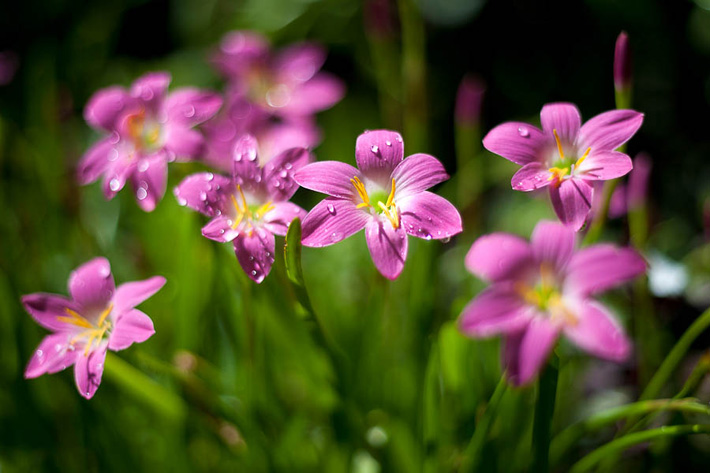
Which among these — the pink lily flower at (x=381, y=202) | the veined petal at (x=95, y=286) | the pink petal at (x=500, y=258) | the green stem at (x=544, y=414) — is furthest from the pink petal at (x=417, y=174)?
the veined petal at (x=95, y=286)

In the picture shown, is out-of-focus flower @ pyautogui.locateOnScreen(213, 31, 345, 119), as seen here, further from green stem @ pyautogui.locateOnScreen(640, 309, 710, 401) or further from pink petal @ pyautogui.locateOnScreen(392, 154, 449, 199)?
green stem @ pyautogui.locateOnScreen(640, 309, 710, 401)

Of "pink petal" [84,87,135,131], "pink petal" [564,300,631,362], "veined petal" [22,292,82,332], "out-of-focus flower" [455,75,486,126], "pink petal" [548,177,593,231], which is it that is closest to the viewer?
"pink petal" [564,300,631,362]

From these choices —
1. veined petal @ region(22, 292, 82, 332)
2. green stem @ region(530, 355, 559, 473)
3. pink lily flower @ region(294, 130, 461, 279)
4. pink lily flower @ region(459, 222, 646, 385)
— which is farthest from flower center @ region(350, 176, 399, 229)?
veined petal @ region(22, 292, 82, 332)

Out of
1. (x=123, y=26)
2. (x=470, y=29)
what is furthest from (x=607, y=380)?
(x=123, y=26)

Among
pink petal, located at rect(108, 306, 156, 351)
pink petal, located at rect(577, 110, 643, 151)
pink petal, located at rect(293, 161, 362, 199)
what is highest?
Result: pink petal, located at rect(577, 110, 643, 151)

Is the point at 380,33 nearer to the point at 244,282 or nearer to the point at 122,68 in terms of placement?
the point at 244,282

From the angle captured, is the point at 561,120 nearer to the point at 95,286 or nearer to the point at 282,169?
the point at 282,169

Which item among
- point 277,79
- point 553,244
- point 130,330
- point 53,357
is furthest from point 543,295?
point 277,79
